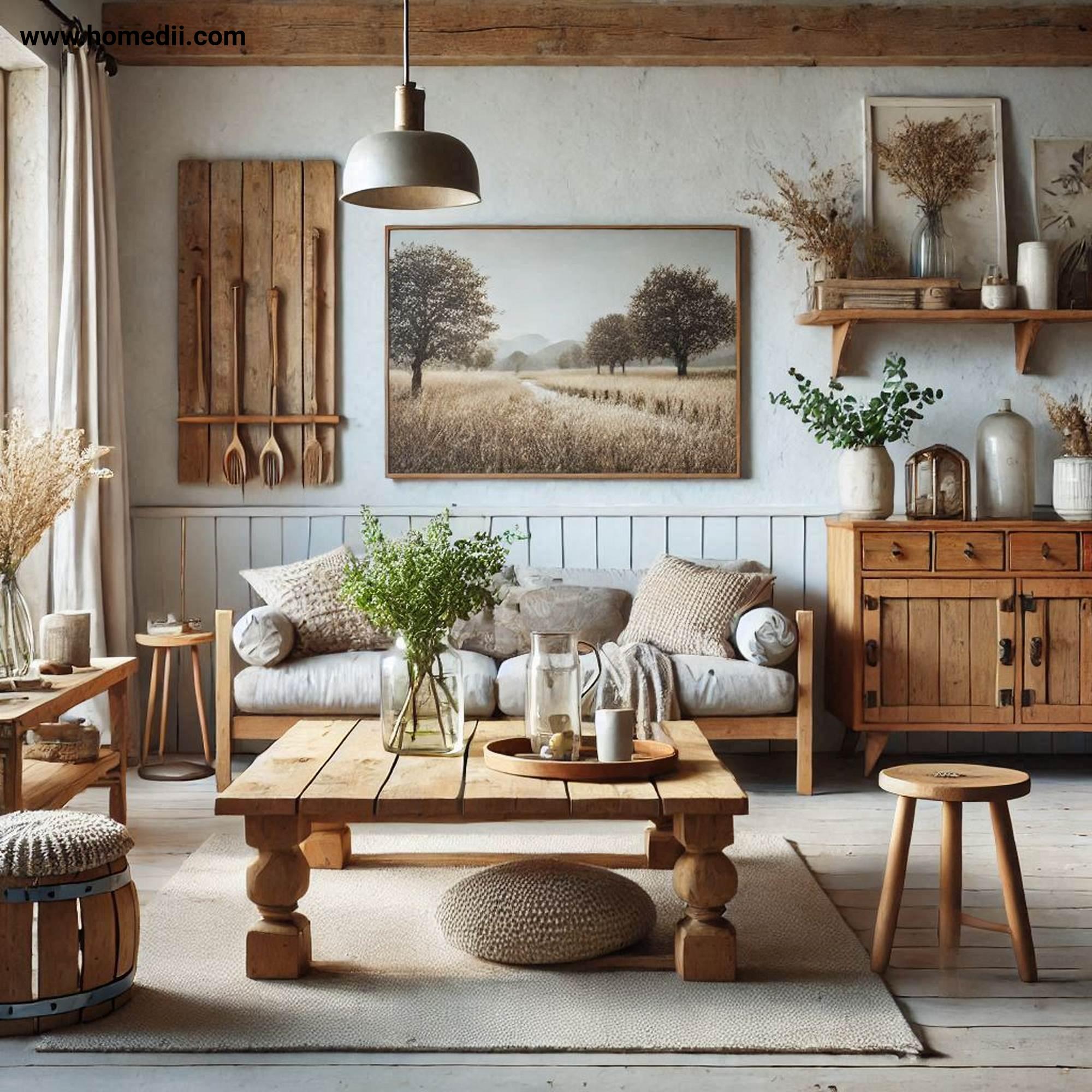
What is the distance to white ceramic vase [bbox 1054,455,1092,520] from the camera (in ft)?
15.7

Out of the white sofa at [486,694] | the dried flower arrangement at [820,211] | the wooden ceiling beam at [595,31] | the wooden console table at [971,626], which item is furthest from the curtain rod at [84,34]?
the wooden console table at [971,626]

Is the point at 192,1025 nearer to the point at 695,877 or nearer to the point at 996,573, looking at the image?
the point at 695,877

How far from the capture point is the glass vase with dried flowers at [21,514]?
3.43 metres

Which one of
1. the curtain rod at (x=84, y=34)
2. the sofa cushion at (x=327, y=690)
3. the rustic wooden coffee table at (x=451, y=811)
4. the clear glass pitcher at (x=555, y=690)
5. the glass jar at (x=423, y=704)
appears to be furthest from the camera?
the curtain rod at (x=84, y=34)

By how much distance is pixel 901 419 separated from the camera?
4.93 meters

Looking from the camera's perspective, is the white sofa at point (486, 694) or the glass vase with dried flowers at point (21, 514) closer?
the glass vase with dried flowers at point (21, 514)

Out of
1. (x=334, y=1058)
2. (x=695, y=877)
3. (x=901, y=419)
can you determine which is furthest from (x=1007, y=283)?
(x=334, y=1058)

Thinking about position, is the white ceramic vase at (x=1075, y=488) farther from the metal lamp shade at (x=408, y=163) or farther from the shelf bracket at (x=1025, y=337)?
the metal lamp shade at (x=408, y=163)

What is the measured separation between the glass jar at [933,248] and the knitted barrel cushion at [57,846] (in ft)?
12.5

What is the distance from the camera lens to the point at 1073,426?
489 cm

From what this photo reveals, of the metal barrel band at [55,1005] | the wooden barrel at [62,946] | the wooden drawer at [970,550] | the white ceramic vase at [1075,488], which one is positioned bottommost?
the metal barrel band at [55,1005]

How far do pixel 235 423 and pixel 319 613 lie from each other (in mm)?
1032

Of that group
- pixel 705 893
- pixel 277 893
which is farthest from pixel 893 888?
pixel 277 893

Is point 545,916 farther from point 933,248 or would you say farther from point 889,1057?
point 933,248
